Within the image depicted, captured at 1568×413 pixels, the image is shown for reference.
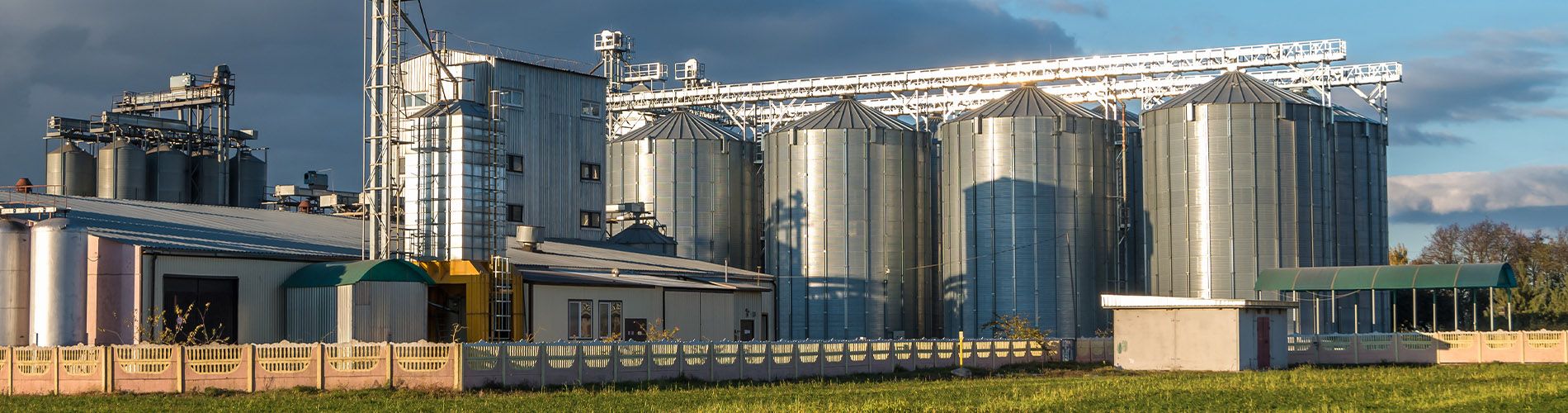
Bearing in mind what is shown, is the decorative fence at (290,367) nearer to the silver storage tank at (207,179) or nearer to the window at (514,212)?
the window at (514,212)

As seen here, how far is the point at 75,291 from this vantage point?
148 ft

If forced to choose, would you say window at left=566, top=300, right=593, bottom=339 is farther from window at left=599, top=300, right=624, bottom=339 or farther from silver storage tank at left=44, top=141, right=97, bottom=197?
silver storage tank at left=44, top=141, right=97, bottom=197

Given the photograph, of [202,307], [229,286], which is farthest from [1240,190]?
[202,307]

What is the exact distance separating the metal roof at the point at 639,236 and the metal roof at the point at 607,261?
2.83 metres

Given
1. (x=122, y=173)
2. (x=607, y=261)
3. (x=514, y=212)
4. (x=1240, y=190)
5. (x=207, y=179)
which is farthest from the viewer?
(x=207, y=179)

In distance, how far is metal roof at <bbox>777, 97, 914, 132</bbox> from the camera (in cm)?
8694

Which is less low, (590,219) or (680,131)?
(680,131)

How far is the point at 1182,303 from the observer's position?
5675cm

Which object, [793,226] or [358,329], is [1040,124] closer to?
[793,226]

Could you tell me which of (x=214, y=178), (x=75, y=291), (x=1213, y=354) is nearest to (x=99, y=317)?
(x=75, y=291)

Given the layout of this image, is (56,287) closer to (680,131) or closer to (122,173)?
(122,173)

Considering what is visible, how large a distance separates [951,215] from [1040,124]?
6611 mm

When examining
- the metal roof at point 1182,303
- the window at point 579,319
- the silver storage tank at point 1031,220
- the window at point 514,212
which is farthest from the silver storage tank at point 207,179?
the metal roof at point 1182,303

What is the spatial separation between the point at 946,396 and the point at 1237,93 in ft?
147
